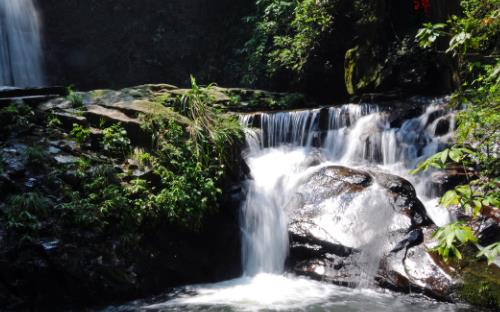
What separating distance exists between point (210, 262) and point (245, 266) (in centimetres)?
59

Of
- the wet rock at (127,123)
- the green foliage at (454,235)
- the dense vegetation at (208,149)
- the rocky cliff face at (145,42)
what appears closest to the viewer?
the green foliage at (454,235)

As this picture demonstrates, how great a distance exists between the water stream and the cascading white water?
28.0 ft

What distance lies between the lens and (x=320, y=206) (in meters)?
6.88

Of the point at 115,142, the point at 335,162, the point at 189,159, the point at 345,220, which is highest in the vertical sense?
the point at 115,142

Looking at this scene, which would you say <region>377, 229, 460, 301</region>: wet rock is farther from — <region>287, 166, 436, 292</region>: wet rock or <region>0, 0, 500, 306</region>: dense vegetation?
<region>0, 0, 500, 306</region>: dense vegetation

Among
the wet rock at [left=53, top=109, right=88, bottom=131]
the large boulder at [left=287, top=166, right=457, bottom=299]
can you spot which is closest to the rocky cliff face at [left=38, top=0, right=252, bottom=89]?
the wet rock at [left=53, top=109, right=88, bottom=131]

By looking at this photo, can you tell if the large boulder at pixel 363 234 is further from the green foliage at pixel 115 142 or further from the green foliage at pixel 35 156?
the green foliage at pixel 35 156

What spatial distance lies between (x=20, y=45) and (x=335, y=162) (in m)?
11.5

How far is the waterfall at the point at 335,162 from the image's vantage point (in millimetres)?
6406

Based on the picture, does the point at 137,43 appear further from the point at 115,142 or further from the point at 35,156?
the point at 35,156

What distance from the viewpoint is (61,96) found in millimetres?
7723

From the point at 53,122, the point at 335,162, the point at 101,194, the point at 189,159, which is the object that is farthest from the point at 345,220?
the point at 53,122

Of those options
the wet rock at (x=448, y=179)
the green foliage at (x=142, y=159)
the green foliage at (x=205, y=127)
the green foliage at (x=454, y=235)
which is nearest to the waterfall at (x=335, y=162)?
the wet rock at (x=448, y=179)

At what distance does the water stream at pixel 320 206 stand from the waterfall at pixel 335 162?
2 cm
